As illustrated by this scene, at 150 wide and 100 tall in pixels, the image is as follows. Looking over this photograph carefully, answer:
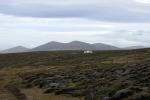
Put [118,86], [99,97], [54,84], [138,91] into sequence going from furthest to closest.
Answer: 1. [54,84]
2. [118,86]
3. [99,97]
4. [138,91]

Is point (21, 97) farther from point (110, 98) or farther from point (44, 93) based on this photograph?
A: point (110, 98)

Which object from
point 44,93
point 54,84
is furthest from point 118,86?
point 54,84

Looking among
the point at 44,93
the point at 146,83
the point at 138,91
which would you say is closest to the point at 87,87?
the point at 44,93

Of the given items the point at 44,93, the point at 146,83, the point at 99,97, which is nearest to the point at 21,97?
the point at 44,93

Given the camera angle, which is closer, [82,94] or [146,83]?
[146,83]

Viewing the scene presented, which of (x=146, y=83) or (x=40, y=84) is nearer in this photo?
(x=146, y=83)

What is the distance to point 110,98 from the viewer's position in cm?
4212

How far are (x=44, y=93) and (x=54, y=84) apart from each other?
757 centimetres

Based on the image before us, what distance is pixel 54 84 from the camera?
6469cm

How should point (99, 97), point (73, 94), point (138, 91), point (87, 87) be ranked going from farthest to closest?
point (87, 87)
point (73, 94)
point (99, 97)
point (138, 91)

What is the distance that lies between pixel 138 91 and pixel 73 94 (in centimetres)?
1273

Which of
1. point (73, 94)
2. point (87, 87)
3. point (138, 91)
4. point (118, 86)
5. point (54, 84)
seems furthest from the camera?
point (54, 84)

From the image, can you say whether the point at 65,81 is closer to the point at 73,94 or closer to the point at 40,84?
the point at 40,84

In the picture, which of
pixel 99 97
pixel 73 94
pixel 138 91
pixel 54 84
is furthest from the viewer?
pixel 54 84
